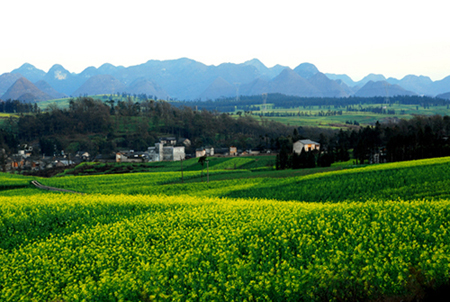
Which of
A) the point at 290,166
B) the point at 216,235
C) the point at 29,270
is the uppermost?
the point at 216,235

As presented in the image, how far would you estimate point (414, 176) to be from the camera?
3700 centimetres

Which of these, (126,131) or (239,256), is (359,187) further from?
(126,131)

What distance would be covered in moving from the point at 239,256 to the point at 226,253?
74cm

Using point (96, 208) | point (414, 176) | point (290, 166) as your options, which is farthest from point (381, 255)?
point (290, 166)

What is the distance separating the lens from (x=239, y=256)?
51.3ft

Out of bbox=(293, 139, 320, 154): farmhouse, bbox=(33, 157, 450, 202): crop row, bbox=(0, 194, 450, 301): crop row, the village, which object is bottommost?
the village

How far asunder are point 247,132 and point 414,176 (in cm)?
15220

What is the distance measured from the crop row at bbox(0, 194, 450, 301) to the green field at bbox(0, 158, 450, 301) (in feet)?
0.18

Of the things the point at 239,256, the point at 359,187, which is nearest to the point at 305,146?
the point at 359,187

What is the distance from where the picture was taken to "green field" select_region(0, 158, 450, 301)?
11.8 meters

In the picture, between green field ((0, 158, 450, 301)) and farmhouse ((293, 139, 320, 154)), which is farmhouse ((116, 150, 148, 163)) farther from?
green field ((0, 158, 450, 301))

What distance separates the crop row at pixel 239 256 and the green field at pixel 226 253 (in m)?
0.06

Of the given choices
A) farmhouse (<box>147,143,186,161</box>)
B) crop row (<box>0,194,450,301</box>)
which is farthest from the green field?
farmhouse (<box>147,143,186,161</box>)

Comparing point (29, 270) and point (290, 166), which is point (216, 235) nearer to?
point (29, 270)
